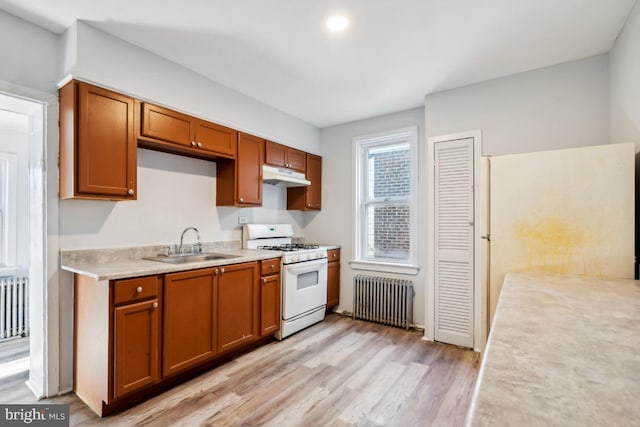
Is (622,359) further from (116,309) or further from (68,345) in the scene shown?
(68,345)

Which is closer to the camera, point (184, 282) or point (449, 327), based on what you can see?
point (184, 282)

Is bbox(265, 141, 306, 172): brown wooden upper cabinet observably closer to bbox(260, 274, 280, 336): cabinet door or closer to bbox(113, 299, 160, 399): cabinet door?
bbox(260, 274, 280, 336): cabinet door

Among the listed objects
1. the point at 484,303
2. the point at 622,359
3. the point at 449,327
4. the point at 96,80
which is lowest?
the point at 449,327

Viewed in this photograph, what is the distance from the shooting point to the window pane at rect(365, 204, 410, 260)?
12.6ft

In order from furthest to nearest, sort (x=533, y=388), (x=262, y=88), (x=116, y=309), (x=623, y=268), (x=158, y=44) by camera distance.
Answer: (x=262, y=88) < (x=158, y=44) < (x=116, y=309) < (x=623, y=268) < (x=533, y=388)

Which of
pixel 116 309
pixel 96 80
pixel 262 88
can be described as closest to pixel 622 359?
pixel 116 309

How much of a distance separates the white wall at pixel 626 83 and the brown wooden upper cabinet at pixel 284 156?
303 cm

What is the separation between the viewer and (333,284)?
405 cm

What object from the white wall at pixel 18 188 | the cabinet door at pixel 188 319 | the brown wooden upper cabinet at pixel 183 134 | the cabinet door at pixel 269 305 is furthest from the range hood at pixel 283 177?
the white wall at pixel 18 188

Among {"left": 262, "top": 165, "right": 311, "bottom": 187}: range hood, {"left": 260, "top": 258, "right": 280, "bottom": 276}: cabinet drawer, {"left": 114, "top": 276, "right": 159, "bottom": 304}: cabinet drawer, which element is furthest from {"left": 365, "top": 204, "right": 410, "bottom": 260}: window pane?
{"left": 114, "top": 276, "right": 159, "bottom": 304}: cabinet drawer

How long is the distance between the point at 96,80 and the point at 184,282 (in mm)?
1567

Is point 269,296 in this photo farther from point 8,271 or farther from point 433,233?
point 8,271

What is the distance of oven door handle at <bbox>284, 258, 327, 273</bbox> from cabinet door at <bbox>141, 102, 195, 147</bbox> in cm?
155

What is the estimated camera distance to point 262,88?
3.15 metres
